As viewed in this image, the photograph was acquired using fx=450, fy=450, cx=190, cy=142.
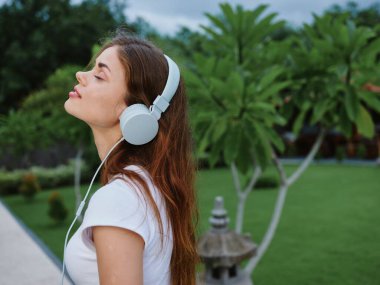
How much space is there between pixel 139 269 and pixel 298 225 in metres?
7.80

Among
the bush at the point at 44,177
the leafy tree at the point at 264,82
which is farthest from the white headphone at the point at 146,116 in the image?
the bush at the point at 44,177

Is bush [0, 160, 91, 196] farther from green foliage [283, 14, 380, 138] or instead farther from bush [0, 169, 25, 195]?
green foliage [283, 14, 380, 138]

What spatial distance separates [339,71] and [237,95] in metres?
0.82

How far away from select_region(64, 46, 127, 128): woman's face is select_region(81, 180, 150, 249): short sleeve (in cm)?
25

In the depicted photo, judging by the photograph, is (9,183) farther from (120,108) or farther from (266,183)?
(120,108)

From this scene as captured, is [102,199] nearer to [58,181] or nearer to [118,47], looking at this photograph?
[118,47]

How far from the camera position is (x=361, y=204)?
397 inches

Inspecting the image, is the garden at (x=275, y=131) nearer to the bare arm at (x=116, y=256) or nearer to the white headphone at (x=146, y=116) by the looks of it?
the white headphone at (x=146, y=116)

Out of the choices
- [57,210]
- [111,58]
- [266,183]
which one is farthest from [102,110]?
[266,183]

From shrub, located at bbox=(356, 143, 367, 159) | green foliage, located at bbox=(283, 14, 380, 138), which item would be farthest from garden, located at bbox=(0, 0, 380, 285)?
shrub, located at bbox=(356, 143, 367, 159)

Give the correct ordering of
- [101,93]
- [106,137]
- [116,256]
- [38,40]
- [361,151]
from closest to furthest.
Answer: [116,256]
[101,93]
[106,137]
[361,151]
[38,40]

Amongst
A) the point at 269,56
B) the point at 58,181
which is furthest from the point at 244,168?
the point at 58,181

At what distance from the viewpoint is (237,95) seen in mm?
3451

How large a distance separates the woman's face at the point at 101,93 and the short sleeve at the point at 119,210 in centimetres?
25
